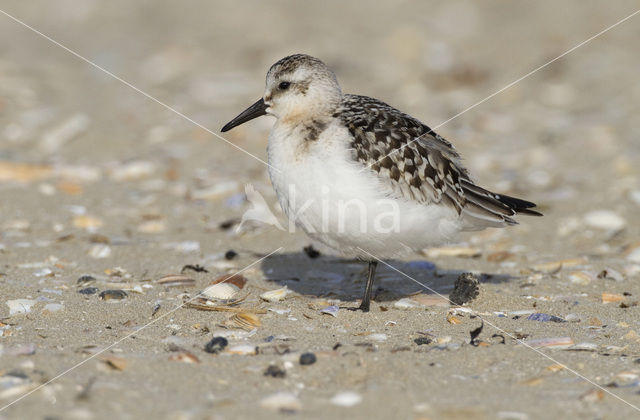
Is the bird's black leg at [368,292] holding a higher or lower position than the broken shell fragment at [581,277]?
lower

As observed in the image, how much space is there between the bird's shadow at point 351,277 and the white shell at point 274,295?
0.16 metres

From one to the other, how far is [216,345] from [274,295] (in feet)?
3.62

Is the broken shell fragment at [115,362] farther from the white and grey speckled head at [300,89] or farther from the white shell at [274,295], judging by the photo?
the white and grey speckled head at [300,89]

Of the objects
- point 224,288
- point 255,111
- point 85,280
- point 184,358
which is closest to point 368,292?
point 224,288

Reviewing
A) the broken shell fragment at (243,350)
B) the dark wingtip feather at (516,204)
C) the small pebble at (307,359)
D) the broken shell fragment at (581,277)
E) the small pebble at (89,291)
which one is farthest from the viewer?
the broken shell fragment at (581,277)

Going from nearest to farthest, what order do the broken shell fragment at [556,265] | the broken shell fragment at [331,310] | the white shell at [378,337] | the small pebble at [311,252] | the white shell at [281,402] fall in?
the white shell at [281,402] → the white shell at [378,337] → the broken shell fragment at [331,310] → the broken shell fragment at [556,265] → the small pebble at [311,252]

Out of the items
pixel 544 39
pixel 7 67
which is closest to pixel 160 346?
pixel 7 67

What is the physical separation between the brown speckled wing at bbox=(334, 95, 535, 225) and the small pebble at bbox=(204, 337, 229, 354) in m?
1.23

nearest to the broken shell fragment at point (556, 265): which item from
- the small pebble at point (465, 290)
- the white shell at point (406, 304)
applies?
the small pebble at point (465, 290)

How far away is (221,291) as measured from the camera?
508 centimetres

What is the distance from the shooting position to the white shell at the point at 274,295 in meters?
5.06

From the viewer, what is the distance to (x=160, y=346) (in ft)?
13.4

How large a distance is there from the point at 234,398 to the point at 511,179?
17.1 ft

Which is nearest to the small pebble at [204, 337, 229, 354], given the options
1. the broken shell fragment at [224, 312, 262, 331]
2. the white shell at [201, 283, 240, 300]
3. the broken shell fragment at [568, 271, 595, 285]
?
the broken shell fragment at [224, 312, 262, 331]
